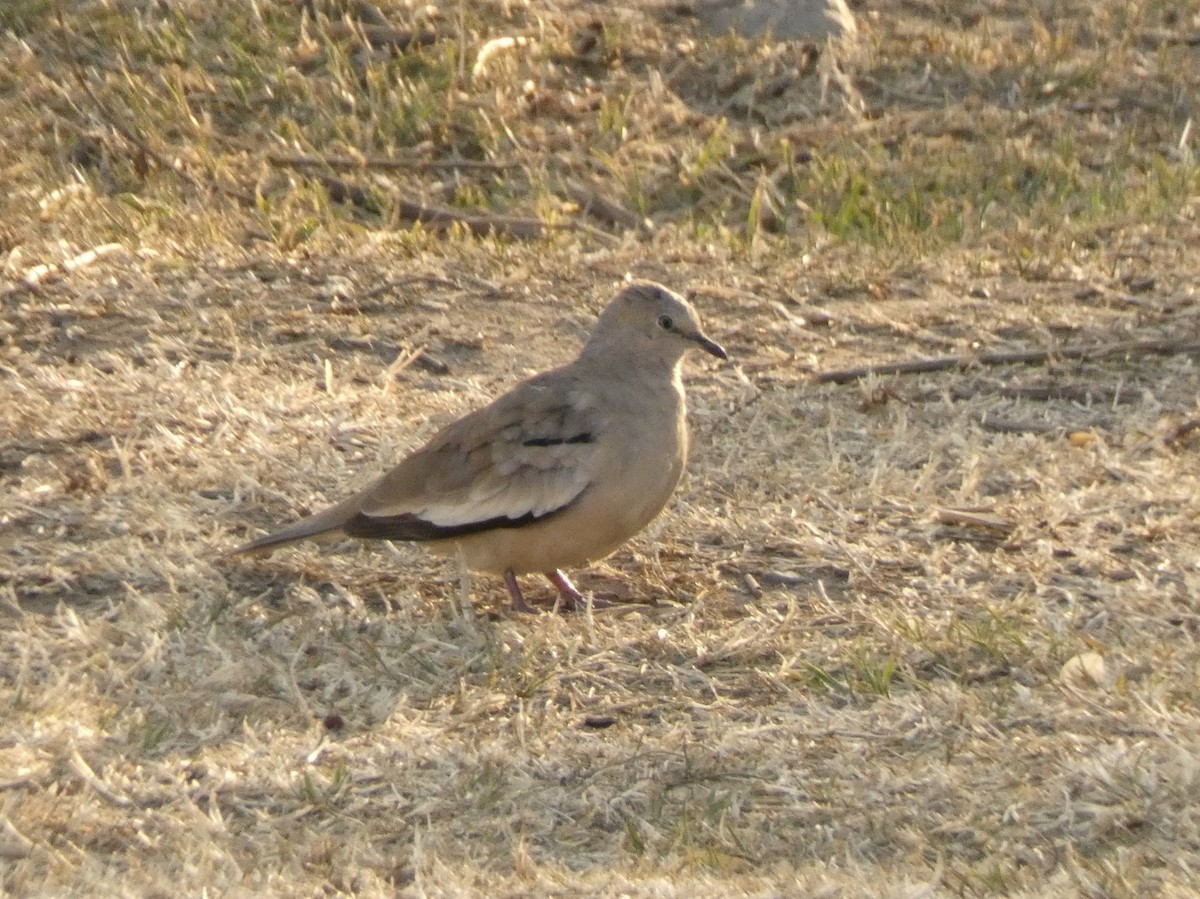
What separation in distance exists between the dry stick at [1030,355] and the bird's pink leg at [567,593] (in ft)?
4.83

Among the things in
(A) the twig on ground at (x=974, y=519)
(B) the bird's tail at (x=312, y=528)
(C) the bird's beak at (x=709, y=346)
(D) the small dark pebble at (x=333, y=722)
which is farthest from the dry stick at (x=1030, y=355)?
(D) the small dark pebble at (x=333, y=722)

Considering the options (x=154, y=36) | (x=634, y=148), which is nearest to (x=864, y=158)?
(x=634, y=148)

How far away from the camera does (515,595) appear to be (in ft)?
15.9

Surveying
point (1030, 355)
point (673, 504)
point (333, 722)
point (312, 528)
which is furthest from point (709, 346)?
point (333, 722)

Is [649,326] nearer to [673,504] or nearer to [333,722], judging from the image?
[673,504]

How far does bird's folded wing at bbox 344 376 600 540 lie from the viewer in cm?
473

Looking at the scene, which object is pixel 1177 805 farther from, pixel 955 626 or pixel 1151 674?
pixel 955 626

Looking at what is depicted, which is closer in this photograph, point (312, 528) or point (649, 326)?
point (312, 528)

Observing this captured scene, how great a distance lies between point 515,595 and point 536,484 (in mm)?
301

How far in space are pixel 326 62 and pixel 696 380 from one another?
3428 millimetres

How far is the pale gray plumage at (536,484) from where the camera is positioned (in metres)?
4.71

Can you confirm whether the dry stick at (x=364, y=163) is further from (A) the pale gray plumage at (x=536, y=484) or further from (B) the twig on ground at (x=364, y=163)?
(A) the pale gray plumage at (x=536, y=484)

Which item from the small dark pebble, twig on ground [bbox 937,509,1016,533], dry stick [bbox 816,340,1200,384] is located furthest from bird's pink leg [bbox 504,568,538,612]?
dry stick [bbox 816,340,1200,384]

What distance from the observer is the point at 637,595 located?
16.0 feet
